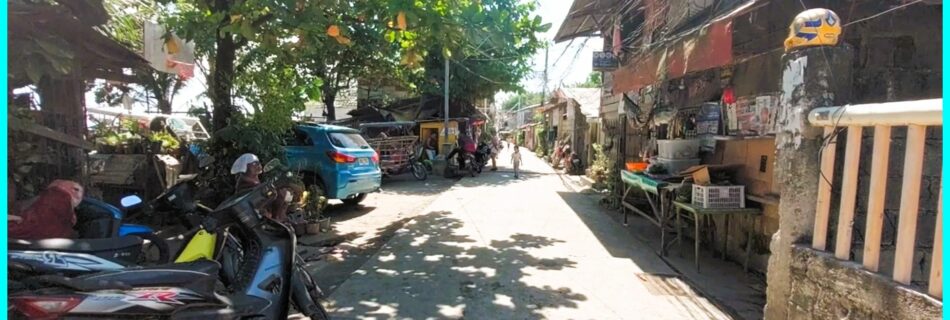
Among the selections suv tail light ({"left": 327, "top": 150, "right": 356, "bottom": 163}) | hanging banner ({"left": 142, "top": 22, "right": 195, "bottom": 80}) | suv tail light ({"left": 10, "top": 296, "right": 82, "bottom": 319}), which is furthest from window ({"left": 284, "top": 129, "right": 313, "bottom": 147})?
suv tail light ({"left": 10, "top": 296, "right": 82, "bottom": 319})

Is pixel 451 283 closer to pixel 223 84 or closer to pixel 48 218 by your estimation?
pixel 48 218

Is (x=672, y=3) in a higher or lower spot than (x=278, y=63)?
higher

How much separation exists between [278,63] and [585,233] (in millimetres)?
4780

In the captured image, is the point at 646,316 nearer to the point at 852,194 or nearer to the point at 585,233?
the point at 852,194

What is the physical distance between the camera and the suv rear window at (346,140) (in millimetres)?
8102

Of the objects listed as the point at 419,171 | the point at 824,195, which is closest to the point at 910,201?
the point at 824,195

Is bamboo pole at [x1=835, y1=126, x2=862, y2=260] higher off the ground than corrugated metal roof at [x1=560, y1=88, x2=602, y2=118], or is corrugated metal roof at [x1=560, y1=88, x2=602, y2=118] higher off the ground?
corrugated metal roof at [x1=560, y1=88, x2=602, y2=118]

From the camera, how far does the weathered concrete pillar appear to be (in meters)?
2.69

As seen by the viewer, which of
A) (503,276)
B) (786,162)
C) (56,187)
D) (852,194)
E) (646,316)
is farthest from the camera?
(503,276)

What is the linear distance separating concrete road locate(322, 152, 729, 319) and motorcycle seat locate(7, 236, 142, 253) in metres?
1.43

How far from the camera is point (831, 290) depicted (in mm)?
2564

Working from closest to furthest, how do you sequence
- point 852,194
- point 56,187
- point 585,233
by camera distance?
point 852,194 → point 56,187 → point 585,233

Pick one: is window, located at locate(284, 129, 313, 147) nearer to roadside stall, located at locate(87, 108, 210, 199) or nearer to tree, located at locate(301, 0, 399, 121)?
tree, located at locate(301, 0, 399, 121)

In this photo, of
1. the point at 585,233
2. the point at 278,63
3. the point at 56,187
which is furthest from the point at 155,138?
the point at 585,233
